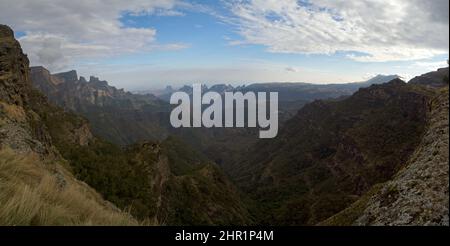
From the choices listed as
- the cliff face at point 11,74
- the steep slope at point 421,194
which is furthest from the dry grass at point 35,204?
the cliff face at point 11,74

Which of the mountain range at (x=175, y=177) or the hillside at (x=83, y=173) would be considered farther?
the mountain range at (x=175, y=177)

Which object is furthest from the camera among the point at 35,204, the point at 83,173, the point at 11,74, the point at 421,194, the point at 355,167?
the point at 355,167

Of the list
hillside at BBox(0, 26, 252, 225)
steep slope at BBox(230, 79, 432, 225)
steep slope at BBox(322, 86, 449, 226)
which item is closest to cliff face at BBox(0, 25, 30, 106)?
hillside at BBox(0, 26, 252, 225)

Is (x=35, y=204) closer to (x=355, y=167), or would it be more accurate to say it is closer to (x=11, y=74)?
(x=11, y=74)

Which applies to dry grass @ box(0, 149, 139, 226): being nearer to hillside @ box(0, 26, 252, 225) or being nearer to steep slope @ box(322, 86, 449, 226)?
hillside @ box(0, 26, 252, 225)

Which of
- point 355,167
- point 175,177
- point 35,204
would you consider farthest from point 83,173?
point 355,167

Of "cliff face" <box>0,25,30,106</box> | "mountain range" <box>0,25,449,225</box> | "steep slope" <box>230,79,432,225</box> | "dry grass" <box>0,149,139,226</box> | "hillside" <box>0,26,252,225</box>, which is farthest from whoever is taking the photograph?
"steep slope" <box>230,79,432,225</box>

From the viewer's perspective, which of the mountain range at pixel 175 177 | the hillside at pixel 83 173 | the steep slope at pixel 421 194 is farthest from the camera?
the steep slope at pixel 421 194

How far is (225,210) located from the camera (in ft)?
388

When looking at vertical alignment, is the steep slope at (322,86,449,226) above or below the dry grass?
below

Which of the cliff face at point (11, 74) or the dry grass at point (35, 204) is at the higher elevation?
the cliff face at point (11, 74)

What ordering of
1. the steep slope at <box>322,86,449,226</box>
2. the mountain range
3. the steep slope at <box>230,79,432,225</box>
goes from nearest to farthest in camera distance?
1. the mountain range
2. the steep slope at <box>322,86,449,226</box>
3. the steep slope at <box>230,79,432,225</box>

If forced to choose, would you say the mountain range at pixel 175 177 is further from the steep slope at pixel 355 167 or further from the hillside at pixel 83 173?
the steep slope at pixel 355 167
